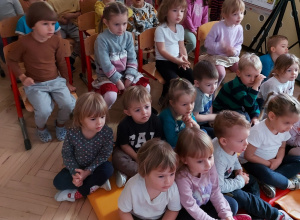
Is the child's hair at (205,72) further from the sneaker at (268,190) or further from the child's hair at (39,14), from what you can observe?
the child's hair at (39,14)

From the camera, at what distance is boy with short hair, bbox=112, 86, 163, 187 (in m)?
1.94

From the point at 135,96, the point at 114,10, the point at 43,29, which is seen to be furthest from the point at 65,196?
the point at 114,10

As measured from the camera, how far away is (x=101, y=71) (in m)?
2.55

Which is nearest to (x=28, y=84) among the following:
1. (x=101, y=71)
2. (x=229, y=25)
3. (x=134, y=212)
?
(x=101, y=71)

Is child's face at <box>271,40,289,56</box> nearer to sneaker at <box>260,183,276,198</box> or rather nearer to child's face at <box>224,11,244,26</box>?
child's face at <box>224,11,244,26</box>

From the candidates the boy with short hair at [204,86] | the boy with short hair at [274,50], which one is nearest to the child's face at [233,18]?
the boy with short hair at [274,50]

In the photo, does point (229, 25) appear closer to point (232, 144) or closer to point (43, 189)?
point (232, 144)

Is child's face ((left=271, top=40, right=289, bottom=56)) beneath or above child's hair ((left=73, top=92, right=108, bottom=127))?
above

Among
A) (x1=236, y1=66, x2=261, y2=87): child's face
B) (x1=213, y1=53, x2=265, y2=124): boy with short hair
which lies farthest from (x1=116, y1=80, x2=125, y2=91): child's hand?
(x1=236, y1=66, x2=261, y2=87): child's face

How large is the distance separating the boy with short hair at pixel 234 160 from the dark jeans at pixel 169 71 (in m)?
0.88

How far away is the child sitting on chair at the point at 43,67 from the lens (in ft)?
7.08

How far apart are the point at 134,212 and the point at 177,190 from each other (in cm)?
26

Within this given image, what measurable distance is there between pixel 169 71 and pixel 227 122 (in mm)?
1000

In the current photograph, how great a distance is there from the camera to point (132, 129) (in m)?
2.02
